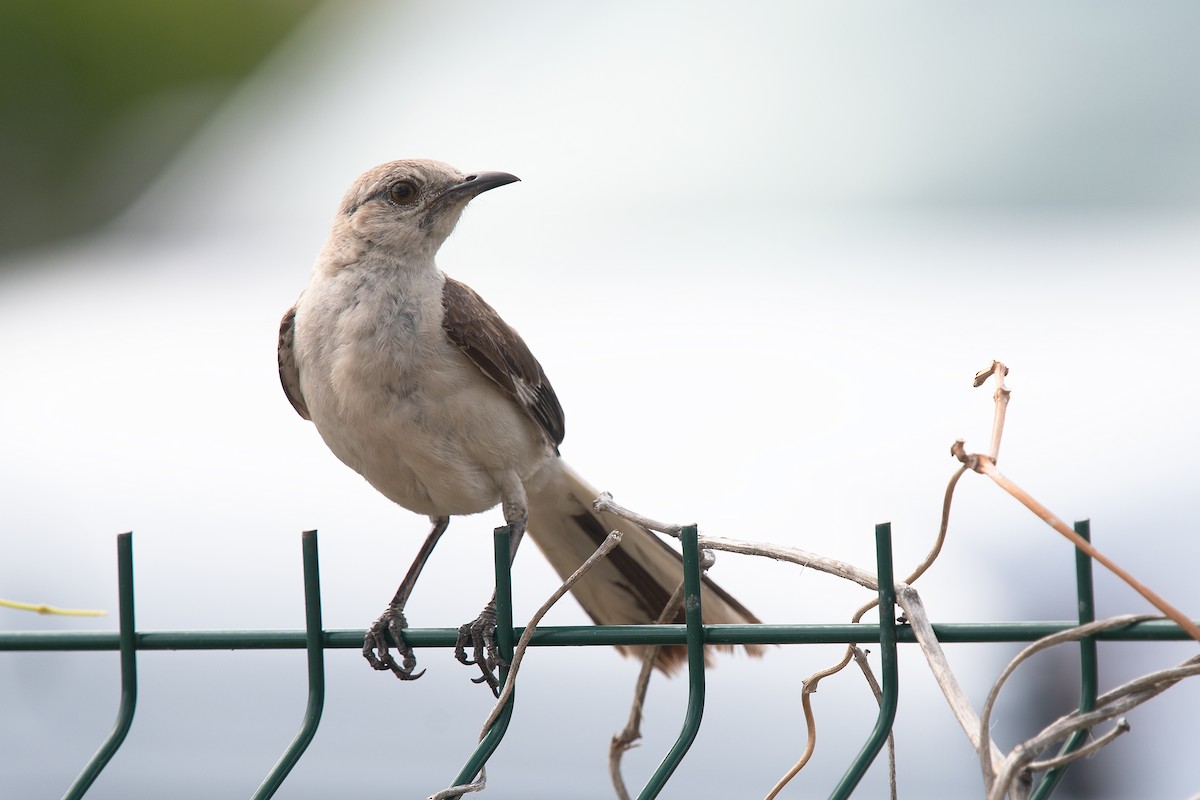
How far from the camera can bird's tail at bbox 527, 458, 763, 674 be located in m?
2.98

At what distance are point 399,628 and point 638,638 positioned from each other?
4.32ft

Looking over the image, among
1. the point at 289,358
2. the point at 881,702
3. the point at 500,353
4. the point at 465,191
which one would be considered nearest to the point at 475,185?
the point at 465,191

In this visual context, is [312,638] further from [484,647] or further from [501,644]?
[484,647]

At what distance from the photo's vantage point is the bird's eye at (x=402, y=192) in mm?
3703

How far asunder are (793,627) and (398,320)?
1818 mm

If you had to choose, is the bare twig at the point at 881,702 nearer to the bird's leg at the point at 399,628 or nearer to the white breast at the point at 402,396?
the bird's leg at the point at 399,628

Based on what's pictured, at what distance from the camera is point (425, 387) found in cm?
321

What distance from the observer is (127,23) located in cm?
1177

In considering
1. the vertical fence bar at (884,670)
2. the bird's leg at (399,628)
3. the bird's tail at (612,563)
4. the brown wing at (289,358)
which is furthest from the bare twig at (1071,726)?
the brown wing at (289,358)

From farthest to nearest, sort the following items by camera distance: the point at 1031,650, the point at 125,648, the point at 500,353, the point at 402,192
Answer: the point at 402,192, the point at 500,353, the point at 125,648, the point at 1031,650

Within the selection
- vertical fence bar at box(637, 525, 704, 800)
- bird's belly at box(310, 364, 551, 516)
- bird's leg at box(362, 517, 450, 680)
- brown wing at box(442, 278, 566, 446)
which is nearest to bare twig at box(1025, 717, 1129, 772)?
vertical fence bar at box(637, 525, 704, 800)

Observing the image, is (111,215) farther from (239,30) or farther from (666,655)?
(666,655)

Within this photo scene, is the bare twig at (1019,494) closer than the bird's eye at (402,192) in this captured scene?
Yes

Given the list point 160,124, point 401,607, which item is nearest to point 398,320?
point 401,607
